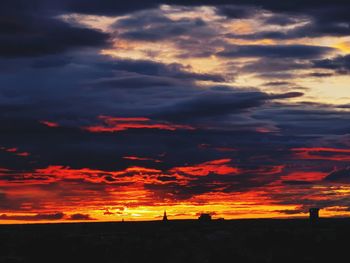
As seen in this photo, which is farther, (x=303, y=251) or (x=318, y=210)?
(x=318, y=210)

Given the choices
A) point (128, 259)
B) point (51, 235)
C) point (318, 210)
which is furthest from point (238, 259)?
point (318, 210)

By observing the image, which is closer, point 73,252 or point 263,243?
point 73,252

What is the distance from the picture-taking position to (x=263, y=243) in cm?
6450

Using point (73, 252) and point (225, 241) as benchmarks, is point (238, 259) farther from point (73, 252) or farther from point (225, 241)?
point (73, 252)

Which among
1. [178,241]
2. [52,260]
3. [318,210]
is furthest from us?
[318,210]

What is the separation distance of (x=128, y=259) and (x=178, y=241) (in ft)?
20.7

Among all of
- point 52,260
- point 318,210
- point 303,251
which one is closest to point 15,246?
point 52,260

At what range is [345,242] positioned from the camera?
67.8 meters

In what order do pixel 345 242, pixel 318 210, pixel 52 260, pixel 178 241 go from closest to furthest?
pixel 52 260, pixel 178 241, pixel 345 242, pixel 318 210

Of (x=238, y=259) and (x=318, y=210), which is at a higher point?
(x=318, y=210)

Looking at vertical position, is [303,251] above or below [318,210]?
below

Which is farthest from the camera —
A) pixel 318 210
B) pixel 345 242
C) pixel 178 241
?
pixel 318 210

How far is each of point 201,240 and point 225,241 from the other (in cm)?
238

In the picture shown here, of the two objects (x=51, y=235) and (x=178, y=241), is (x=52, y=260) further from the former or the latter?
(x=178, y=241)
